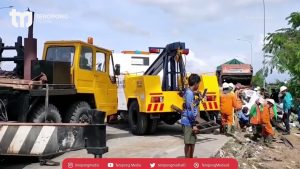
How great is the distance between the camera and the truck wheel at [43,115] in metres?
8.97

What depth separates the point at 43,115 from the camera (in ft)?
29.8

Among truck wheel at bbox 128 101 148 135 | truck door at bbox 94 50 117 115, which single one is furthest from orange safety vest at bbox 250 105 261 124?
truck door at bbox 94 50 117 115

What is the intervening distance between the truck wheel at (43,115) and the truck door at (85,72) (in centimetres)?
125

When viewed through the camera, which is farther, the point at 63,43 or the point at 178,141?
the point at 178,141

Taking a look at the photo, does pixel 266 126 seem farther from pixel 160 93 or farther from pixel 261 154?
pixel 160 93

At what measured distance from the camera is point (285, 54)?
989 inches

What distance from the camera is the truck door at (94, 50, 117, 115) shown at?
11.5 metres

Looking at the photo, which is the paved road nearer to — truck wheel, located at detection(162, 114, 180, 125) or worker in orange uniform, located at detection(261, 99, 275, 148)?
truck wheel, located at detection(162, 114, 180, 125)

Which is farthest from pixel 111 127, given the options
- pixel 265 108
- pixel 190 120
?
pixel 190 120

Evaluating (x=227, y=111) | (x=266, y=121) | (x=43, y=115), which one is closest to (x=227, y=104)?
(x=227, y=111)

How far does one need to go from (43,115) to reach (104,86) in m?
3.06

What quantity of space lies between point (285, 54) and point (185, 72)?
529 inches

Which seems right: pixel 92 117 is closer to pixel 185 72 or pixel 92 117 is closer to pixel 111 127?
pixel 185 72

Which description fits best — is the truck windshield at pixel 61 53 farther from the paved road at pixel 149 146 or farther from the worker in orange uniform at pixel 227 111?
the worker in orange uniform at pixel 227 111
